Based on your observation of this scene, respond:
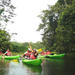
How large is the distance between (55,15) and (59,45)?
7128 millimetres

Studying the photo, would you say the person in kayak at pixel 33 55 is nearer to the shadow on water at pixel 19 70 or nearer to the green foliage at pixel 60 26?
the shadow on water at pixel 19 70

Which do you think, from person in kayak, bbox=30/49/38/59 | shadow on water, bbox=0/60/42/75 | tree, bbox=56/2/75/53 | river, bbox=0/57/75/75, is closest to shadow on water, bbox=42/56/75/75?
river, bbox=0/57/75/75

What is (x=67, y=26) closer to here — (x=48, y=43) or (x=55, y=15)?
(x=55, y=15)

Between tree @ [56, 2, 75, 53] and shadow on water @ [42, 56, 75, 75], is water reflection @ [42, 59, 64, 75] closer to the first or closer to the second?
shadow on water @ [42, 56, 75, 75]

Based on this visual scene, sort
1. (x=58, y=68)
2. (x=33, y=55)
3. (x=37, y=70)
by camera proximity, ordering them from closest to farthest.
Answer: (x=37, y=70), (x=58, y=68), (x=33, y=55)

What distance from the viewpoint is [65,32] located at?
22.8 metres

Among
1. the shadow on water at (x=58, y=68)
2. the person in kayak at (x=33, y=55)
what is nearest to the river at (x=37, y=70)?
the shadow on water at (x=58, y=68)

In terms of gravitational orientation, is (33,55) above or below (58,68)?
above

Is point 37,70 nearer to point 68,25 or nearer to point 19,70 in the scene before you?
point 19,70

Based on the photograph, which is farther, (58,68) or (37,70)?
(58,68)

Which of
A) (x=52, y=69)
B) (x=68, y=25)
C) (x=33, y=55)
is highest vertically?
(x=68, y=25)

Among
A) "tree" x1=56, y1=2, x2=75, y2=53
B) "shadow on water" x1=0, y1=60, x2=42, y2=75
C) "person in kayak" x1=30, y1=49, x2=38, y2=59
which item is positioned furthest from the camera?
"tree" x1=56, y1=2, x2=75, y2=53

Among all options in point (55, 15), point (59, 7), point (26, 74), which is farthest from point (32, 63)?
point (55, 15)

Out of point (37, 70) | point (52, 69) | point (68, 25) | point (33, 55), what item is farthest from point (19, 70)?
point (68, 25)
